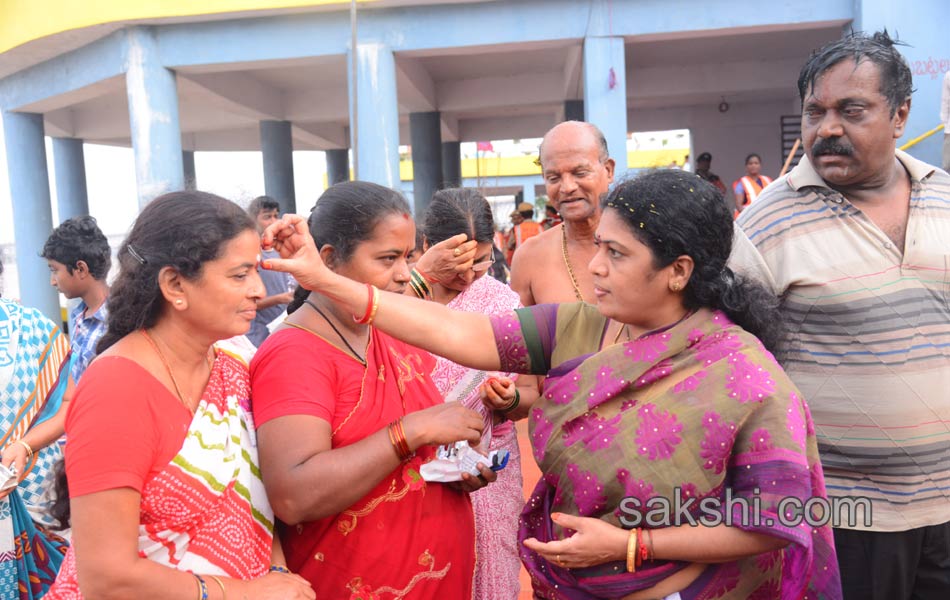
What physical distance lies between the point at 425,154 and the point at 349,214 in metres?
10.6

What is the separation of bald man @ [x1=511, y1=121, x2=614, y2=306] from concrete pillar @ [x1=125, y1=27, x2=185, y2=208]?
646cm

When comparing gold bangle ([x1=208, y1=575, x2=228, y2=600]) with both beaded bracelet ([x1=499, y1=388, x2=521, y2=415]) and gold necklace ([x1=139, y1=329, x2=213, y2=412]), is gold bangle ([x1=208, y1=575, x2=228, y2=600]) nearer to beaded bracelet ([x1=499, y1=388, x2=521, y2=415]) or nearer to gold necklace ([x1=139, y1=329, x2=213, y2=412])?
gold necklace ([x1=139, y1=329, x2=213, y2=412])

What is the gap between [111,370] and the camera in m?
1.62

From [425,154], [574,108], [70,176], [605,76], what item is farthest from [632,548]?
[70,176]

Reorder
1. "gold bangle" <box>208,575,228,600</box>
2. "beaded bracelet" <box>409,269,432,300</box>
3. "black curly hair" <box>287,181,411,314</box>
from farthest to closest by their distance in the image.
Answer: "beaded bracelet" <box>409,269,432,300</box>
"black curly hair" <box>287,181,411,314</box>
"gold bangle" <box>208,575,228,600</box>

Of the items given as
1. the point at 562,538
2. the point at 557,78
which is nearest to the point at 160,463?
the point at 562,538

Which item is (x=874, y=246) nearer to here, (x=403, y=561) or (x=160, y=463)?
(x=403, y=561)

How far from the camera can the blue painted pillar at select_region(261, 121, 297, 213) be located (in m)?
12.8

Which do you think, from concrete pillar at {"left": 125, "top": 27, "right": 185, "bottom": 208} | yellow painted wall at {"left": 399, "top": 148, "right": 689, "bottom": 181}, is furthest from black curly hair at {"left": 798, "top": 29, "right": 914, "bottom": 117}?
yellow painted wall at {"left": 399, "top": 148, "right": 689, "bottom": 181}

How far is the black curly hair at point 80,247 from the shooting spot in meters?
4.24

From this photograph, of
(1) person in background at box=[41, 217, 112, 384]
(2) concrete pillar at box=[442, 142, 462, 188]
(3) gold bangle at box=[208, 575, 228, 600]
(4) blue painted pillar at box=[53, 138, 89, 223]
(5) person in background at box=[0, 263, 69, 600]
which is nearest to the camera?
(3) gold bangle at box=[208, 575, 228, 600]

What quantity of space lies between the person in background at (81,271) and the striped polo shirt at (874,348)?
352 centimetres

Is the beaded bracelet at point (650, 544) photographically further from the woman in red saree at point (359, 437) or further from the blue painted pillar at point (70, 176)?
the blue painted pillar at point (70, 176)

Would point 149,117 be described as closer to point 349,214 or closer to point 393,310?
point 349,214
